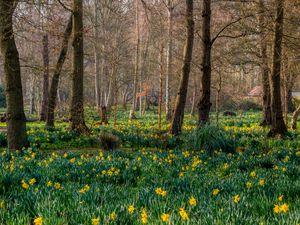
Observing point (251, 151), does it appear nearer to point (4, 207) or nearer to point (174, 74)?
point (4, 207)

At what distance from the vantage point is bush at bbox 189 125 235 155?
8727mm

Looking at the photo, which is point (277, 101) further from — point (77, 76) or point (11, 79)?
point (11, 79)

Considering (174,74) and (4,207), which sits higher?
(174,74)

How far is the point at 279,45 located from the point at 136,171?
27.5 ft

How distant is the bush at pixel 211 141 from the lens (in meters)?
8.73

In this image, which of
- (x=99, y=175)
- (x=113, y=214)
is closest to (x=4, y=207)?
(x=113, y=214)

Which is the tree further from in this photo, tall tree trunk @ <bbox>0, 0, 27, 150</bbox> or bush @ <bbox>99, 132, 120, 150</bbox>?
tall tree trunk @ <bbox>0, 0, 27, 150</bbox>

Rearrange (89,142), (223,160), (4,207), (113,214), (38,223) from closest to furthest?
1. (38,223)
2. (113,214)
3. (4,207)
4. (223,160)
5. (89,142)

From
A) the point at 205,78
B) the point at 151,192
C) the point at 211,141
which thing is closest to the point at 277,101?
the point at 205,78

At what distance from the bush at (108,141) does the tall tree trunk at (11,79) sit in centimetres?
216

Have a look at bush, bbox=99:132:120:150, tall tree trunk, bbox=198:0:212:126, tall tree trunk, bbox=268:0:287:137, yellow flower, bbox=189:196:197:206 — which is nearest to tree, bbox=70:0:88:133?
bush, bbox=99:132:120:150

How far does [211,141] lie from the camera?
8.75 metres

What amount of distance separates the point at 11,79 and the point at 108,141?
9.97 feet

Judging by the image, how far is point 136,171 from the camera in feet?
20.0
